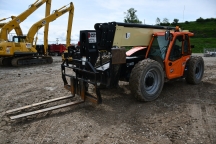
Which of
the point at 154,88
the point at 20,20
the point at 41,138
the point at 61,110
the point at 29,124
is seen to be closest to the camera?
the point at 41,138

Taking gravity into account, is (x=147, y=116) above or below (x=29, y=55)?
below

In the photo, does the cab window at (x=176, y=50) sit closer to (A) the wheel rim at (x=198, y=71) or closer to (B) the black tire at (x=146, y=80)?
(B) the black tire at (x=146, y=80)

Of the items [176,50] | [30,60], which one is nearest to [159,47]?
[176,50]

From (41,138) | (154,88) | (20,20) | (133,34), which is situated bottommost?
(41,138)

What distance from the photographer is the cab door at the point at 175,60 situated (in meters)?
6.04

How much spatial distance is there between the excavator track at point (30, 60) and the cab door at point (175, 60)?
10.8m

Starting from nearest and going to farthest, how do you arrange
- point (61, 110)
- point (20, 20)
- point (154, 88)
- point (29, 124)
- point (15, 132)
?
point (15, 132)
point (29, 124)
point (61, 110)
point (154, 88)
point (20, 20)

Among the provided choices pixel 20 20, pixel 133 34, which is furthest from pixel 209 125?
pixel 20 20

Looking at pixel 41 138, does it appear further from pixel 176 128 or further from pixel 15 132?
pixel 176 128

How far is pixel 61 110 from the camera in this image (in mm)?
4875

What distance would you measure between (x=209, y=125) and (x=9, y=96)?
17.5ft

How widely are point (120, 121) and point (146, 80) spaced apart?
148 cm

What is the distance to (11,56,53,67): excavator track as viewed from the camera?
538 inches

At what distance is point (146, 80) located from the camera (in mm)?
5316
